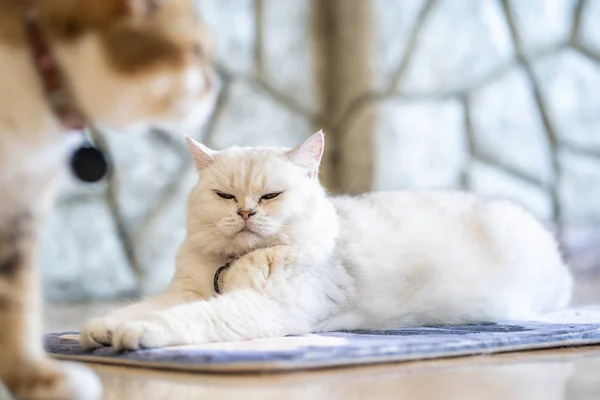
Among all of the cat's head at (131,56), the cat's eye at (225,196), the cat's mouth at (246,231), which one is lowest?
the cat's head at (131,56)

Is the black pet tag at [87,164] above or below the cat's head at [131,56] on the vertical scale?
below

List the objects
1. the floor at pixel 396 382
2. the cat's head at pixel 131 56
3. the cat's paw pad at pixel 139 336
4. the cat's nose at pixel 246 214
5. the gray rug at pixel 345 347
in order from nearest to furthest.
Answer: the cat's head at pixel 131 56, the floor at pixel 396 382, the gray rug at pixel 345 347, the cat's paw pad at pixel 139 336, the cat's nose at pixel 246 214

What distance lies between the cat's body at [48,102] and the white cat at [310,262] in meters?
0.38

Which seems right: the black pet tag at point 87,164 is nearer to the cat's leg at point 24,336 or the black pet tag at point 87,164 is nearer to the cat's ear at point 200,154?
the cat's leg at point 24,336

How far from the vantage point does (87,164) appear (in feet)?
3.60

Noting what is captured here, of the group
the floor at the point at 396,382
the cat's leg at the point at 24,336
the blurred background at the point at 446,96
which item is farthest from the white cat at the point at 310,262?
the blurred background at the point at 446,96

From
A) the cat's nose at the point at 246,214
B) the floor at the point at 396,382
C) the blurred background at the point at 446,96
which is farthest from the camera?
the blurred background at the point at 446,96

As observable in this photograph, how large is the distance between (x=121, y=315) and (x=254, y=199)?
0.42 m

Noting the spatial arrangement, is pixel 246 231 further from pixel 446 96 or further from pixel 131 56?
pixel 446 96

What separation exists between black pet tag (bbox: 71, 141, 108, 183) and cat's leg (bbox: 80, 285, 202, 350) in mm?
535

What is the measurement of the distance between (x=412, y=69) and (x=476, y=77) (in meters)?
0.34

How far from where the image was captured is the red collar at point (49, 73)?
1.00m

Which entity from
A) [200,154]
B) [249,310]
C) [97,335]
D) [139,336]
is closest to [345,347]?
[249,310]

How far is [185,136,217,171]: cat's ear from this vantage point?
1.86m
